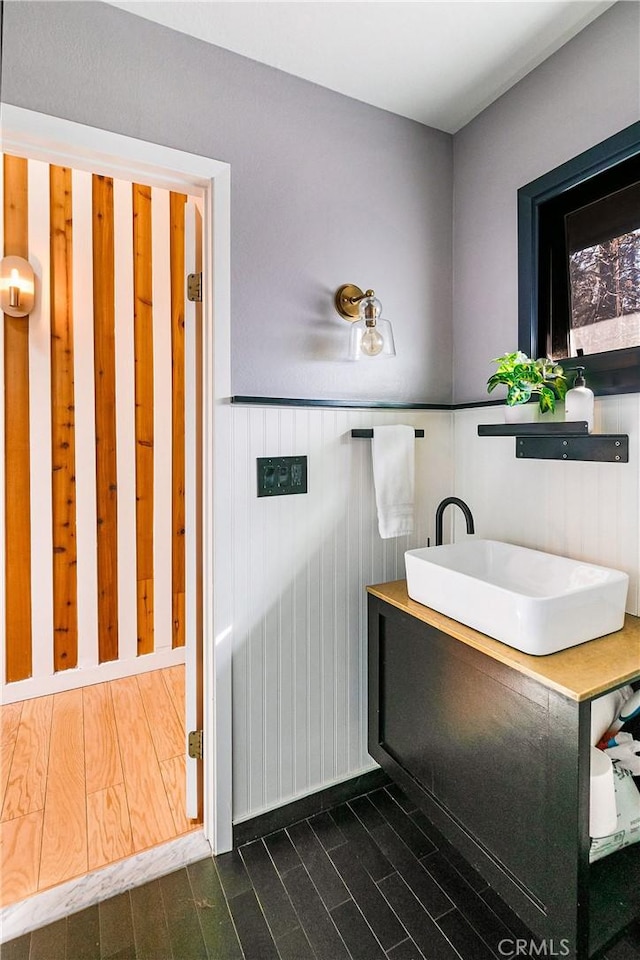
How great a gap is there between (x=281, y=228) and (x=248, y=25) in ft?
1.72

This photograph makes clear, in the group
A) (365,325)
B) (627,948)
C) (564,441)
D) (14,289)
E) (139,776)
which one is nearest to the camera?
(627,948)

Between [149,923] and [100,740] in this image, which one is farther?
[100,740]

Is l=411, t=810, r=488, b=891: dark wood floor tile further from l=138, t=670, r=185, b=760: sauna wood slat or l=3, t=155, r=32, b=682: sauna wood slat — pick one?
l=3, t=155, r=32, b=682: sauna wood slat

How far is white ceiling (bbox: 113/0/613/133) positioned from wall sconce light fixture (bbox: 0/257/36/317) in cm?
127

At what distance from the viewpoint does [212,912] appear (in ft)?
4.42

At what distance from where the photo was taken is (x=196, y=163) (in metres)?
1.46

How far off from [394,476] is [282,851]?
4.09 feet

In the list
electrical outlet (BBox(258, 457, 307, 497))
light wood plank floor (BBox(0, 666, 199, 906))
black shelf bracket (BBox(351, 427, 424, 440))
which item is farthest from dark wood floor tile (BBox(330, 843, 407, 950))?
black shelf bracket (BBox(351, 427, 424, 440))

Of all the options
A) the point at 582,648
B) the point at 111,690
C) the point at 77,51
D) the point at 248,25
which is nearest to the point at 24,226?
the point at 77,51

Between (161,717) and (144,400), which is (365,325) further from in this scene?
(161,717)

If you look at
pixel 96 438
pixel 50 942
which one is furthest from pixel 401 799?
pixel 96 438

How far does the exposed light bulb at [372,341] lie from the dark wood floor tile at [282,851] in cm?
161

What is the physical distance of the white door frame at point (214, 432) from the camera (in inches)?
56.3

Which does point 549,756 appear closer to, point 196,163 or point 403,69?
point 196,163
